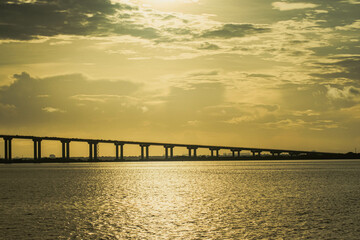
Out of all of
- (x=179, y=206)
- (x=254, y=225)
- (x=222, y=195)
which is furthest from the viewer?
(x=222, y=195)

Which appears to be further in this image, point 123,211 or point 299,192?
point 299,192

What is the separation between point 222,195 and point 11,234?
3668 centimetres

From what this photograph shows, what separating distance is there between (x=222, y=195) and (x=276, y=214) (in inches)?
869

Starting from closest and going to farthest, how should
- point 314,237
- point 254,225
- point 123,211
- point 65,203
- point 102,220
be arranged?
point 314,237 < point 254,225 < point 102,220 < point 123,211 < point 65,203

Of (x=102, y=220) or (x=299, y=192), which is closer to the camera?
(x=102, y=220)

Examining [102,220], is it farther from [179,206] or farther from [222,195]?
[222,195]

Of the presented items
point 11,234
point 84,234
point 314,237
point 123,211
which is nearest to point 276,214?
point 314,237

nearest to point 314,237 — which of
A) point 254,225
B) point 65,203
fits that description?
point 254,225

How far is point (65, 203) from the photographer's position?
5706 centimetres

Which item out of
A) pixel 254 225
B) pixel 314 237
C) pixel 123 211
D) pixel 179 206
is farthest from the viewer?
pixel 179 206

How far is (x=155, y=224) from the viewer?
3991 centimetres

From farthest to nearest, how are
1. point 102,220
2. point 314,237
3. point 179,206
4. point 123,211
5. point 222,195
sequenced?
1. point 222,195
2. point 179,206
3. point 123,211
4. point 102,220
5. point 314,237

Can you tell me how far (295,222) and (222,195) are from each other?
1061 inches

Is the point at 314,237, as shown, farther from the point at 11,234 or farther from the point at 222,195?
the point at 222,195
